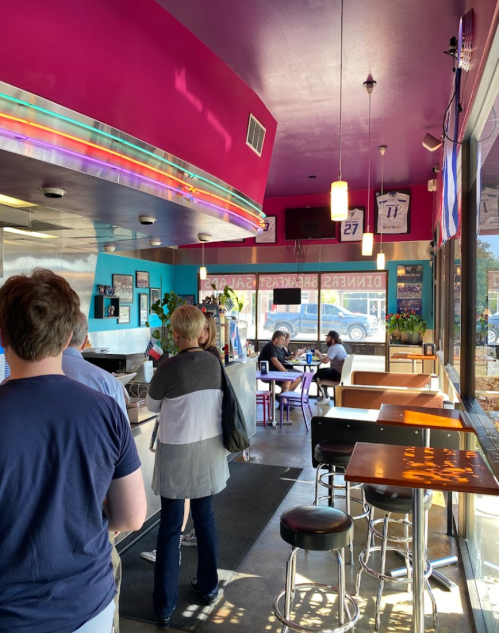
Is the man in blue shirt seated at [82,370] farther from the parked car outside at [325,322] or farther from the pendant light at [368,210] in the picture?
the parked car outside at [325,322]

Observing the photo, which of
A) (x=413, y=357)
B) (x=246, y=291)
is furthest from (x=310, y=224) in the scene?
(x=413, y=357)

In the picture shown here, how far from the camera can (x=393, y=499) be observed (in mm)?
2703

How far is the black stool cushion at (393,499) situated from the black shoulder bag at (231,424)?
31.0 inches

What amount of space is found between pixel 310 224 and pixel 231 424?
7.31 m

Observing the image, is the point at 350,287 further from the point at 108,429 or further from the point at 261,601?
the point at 108,429

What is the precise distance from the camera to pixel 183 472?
2602 millimetres

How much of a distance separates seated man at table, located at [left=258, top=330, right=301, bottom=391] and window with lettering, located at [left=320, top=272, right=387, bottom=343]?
2306mm

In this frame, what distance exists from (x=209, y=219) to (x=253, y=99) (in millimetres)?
1368

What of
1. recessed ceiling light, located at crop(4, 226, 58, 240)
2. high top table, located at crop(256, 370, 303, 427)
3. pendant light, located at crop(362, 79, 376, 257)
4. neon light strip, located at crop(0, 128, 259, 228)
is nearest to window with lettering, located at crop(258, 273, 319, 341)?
pendant light, located at crop(362, 79, 376, 257)

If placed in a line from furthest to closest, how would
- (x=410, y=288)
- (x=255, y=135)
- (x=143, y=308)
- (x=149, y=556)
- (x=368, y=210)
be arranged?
1. (x=143, y=308)
2. (x=410, y=288)
3. (x=368, y=210)
4. (x=255, y=135)
5. (x=149, y=556)

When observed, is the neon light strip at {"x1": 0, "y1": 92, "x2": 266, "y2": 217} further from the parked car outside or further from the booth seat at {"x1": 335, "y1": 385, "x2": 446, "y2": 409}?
the parked car outside

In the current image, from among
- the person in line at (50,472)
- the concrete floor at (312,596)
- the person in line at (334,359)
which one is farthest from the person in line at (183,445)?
the person in line at (334,359)

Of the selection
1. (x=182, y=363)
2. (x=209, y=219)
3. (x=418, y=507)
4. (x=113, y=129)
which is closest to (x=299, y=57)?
(x=209, y=219)

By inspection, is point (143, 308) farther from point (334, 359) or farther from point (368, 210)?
point (368, 210)
